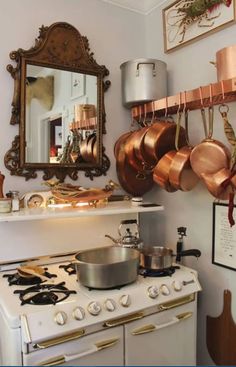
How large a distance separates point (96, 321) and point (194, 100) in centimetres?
109

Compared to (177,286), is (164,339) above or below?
below

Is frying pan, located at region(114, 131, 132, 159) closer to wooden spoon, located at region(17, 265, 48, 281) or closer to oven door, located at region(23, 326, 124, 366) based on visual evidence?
wooden spoon, located at region(17, 265, 48, 281)

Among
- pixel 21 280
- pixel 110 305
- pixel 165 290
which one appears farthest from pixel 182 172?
pixel 21 280

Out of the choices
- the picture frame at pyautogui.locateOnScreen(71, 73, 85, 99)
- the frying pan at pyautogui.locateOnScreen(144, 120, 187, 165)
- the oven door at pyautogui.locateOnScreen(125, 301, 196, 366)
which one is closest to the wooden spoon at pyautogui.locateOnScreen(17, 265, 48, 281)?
the oven door at pyautogui.locateOnScreen(125, 301, 196, 366)

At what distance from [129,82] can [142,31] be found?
1.72 ft

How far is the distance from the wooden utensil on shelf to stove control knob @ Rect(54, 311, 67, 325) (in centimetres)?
85

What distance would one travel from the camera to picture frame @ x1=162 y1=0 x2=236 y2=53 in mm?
1492

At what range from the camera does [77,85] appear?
5.80ft

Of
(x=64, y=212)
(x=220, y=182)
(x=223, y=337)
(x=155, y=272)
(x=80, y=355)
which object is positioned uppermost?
(x=220, y=182)

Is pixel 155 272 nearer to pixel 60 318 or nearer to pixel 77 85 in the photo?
pixel 60 318

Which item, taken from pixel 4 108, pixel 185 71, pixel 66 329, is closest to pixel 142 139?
pixel 185 71

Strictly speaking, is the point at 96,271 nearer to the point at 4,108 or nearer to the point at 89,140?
the point at 89,140

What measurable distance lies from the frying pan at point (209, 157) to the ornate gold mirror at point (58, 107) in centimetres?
64

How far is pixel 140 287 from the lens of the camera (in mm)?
1366
